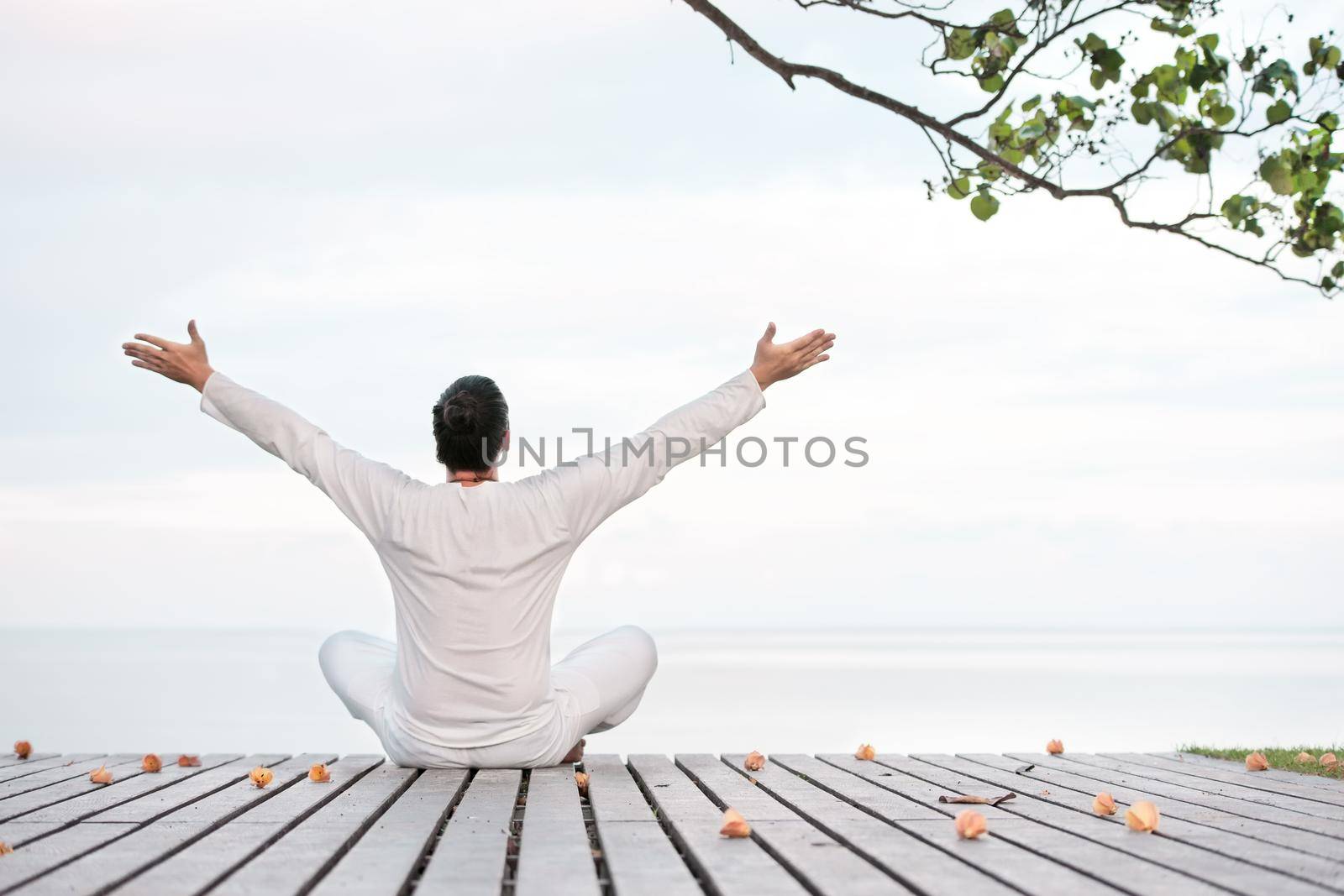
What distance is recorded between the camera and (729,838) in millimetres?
2529

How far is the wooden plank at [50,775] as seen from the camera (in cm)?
338

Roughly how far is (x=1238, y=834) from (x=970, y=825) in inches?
25.6

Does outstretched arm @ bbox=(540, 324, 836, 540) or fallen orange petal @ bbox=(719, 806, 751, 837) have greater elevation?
outstretched arm @ bbox=(540, 324, 836, 540)

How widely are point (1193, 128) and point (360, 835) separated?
3.35 meters

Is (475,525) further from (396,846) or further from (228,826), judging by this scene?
(396,846)

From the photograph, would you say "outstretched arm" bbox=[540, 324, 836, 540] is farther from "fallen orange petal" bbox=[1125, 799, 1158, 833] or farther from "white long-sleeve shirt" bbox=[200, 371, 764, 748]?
"fallen orange petal" bbox=[1125, 799, 1158, 833]

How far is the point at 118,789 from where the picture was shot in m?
3.37

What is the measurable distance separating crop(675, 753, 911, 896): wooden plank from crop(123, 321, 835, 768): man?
23.5 inches

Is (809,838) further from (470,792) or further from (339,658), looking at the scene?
(339,658)

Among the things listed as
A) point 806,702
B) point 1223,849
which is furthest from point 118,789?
point 806,702

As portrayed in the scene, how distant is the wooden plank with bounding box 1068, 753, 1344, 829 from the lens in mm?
3152

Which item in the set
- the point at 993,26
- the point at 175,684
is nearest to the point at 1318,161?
the point at 993,26

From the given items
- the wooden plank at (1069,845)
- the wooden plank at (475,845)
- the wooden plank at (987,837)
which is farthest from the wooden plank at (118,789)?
the wooden plank at (1069,845)

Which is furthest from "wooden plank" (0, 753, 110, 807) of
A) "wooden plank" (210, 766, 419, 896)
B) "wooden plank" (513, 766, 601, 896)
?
"wooden plank" (513, 766, 601, 896)
